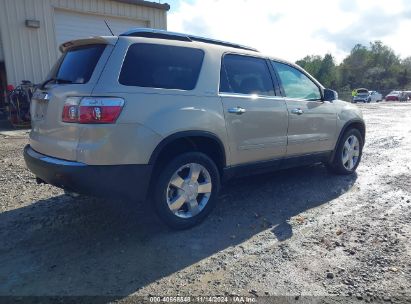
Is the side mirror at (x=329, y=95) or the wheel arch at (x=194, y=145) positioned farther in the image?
the side mirror at (x=329, y=95)

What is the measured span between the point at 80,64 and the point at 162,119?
993mm

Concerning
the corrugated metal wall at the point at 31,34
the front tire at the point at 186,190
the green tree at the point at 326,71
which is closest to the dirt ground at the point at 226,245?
the front tire at the point at 186,190

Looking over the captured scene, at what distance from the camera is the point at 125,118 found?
3.16 m

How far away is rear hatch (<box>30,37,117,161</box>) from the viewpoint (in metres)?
3.21

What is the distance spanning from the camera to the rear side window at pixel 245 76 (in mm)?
4098

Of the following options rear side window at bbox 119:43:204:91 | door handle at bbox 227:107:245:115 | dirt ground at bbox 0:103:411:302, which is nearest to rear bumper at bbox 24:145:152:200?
dirt ground at bbox 0:103:411:302

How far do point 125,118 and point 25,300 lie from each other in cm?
160

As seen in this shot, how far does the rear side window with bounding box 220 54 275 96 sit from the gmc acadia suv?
0.05 feet

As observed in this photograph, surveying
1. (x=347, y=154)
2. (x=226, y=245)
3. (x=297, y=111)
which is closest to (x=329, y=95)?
(x=297, y=111)

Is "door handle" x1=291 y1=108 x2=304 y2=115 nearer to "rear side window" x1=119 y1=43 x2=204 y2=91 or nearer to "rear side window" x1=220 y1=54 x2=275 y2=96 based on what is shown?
"rear side window" x1=220 y1=54 x2=275 y2=96

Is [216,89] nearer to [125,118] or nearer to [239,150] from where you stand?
[239,150]

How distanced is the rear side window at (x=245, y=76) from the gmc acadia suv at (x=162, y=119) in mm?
14

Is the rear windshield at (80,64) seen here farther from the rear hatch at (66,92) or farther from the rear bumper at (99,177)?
the rear bumper at (99,177)

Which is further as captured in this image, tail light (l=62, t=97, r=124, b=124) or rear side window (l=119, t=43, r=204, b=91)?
rear side window (l=119, t=43, r=204, b=91)
